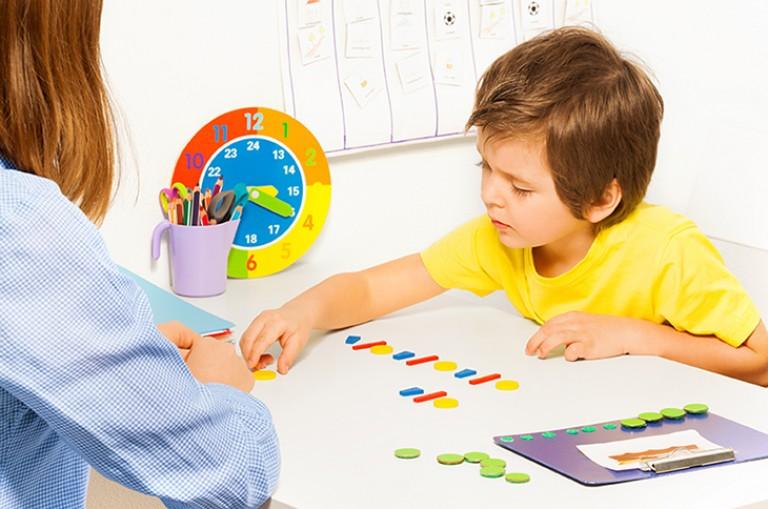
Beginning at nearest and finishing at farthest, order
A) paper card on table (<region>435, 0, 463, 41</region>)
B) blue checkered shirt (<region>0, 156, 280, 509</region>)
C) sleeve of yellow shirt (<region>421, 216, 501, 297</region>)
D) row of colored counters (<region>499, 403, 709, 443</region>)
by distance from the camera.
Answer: blue checkered shirt (<region>0, 156, 280, 509</region>)
row of colored counters (<region>499, 403, 709, 443</region>)
sleeve of yellow shirt (<region>421, 216, 501, 297</region>)
paper card on table (<region>435, 0, 463, 41</region>)

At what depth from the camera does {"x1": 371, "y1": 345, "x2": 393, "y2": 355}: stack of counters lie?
125cm

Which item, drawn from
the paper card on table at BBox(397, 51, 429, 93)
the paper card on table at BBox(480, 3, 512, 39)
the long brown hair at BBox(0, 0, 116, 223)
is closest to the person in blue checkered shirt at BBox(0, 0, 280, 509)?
the long brown hair at BBox(0, 0, 116, 223)

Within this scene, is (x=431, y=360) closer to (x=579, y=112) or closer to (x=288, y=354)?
(x=288, y=354)

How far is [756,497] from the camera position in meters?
0.87

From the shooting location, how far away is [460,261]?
1438 millimetres

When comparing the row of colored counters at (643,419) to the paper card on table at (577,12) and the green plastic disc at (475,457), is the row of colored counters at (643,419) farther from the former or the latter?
the paper card on table at (577,12)

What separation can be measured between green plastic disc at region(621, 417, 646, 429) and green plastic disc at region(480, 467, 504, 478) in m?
0.16

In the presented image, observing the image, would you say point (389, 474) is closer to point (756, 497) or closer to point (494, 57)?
point (756, 497)

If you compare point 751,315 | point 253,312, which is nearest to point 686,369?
point 751,315

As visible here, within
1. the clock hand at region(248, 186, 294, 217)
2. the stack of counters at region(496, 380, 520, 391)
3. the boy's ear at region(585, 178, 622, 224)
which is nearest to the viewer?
the stack of counters at region(496, 380, 520, 391)

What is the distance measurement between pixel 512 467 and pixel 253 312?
56 cm

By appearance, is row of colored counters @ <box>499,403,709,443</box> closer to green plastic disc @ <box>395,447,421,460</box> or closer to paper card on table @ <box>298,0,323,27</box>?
green plastic disc @ <box>395,447,421,460</box>

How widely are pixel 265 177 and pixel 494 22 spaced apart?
44 centimetres

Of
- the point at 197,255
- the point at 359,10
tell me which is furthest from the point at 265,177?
the point at 359,10
